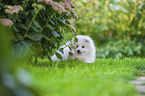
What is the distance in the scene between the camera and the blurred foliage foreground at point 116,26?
6.00 m

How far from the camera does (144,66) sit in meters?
3.21

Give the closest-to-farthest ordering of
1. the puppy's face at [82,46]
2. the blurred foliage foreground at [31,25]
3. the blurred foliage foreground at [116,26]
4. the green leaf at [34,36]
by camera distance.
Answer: the blurred foliage foreground at [31,25] < the green leaf at [34,36] < the puppy's face at [82,46] < the blurred foliage foreground at [116,26]

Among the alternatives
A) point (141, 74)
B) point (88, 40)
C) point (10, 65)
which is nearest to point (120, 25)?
point (88, 40)

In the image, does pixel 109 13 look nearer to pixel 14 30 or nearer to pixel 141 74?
pixel 141 74

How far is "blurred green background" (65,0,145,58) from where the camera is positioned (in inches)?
236

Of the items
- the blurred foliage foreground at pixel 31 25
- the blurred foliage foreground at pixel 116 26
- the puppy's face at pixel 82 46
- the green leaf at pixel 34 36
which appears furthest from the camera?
the blurred foliage foreground at pixel 116 26

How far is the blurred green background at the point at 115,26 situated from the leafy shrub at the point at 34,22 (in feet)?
11.4

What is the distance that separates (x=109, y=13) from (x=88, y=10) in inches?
27.5

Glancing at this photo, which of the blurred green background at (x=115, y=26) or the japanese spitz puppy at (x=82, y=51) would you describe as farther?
the blurred green background at (x=115, y=26)

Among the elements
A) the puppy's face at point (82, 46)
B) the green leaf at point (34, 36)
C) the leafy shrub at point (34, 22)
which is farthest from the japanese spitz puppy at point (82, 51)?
the green leaf at point (34, 36)

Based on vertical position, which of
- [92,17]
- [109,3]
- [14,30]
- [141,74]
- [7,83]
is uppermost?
[109,3]

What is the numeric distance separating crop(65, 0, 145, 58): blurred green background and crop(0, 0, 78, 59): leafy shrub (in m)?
3.48

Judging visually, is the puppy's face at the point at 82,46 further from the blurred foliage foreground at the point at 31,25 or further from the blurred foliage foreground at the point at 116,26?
the blurred foliage foreground at the point at 116,26

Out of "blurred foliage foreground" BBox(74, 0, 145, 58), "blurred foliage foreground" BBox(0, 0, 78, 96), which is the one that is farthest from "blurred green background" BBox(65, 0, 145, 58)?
"blurred foliage foreground" BBox(0, 0, 78, 96)
